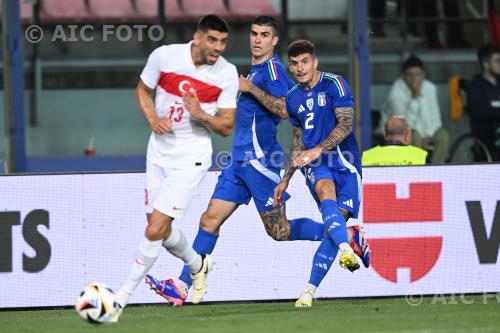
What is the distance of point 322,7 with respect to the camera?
1473 centimetres

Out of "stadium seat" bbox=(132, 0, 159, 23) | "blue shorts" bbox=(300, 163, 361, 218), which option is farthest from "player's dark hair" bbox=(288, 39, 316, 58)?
"stadium seat" bbox=(132, 0, 159, 23)

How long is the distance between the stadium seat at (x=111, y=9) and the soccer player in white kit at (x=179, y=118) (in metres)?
6.15

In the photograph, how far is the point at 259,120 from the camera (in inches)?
388

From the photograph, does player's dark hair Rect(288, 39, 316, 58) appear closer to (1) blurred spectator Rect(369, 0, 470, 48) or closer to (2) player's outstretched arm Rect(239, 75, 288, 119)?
(2) player's outstretched arm Rect(239, 75, 288, 119)

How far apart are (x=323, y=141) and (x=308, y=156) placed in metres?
0.18

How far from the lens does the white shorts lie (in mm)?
8289

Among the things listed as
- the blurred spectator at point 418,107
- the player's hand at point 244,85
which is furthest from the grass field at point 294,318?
the blurred spectator at point 418,107

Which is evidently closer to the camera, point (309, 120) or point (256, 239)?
point (309, 120)

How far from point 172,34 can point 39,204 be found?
15.4 ft

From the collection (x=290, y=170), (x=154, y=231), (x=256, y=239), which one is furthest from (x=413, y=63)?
(x=154, y=231)

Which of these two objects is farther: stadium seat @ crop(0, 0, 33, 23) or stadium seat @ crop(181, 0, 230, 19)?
stadium seat @ crop(181, 0, 230, 19)

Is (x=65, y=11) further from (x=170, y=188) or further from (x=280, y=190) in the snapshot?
(x=170, y=188)

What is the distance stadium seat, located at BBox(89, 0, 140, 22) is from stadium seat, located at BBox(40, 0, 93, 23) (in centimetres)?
8

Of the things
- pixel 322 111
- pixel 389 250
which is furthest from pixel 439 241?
pixel 322 111
